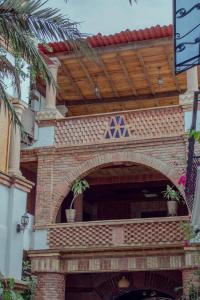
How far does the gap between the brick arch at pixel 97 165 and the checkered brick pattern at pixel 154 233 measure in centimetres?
148

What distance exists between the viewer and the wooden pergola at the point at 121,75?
17.1m

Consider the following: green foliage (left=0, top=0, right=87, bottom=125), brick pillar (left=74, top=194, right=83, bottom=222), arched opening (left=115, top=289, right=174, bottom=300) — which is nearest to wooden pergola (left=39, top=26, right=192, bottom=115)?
brick pillar (left=74, top=194, right=83, bottom=222)

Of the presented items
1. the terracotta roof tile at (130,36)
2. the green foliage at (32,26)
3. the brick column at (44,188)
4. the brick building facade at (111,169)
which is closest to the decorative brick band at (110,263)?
the brick building facade at (111,169)

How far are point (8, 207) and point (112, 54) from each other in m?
6.18

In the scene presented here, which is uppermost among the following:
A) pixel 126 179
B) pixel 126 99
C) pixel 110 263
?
pixel 126 99

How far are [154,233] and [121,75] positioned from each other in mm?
5858

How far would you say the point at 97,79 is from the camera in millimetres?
19516

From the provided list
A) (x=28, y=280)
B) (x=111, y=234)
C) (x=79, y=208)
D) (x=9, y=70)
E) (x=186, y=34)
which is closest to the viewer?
(x=186, y=34)

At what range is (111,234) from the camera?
1597 cm

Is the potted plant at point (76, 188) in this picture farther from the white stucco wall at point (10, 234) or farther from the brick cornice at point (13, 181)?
the white stucco wall at point (10, 234)

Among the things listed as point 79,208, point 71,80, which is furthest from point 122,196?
point 71,80

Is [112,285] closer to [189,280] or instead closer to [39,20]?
[189,280]

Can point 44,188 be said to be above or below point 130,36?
below

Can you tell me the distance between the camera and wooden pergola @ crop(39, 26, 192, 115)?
1714 centimetres
